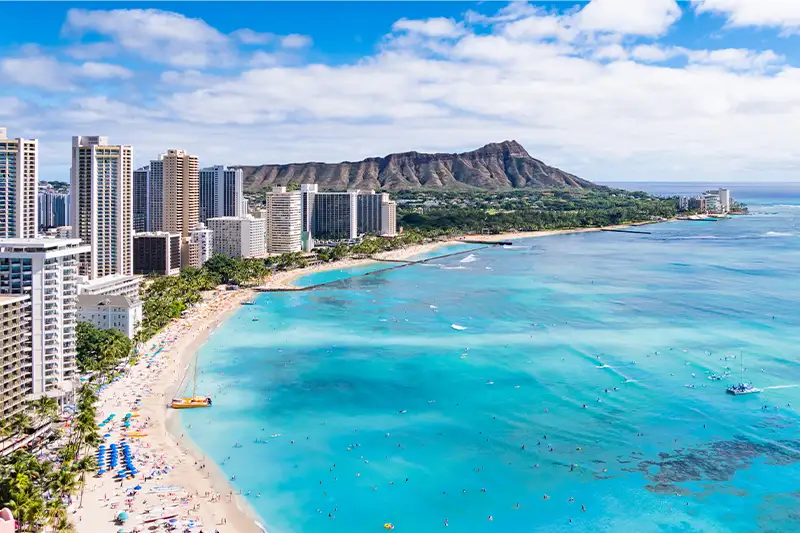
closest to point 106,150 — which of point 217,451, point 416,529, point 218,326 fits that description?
point 218,326

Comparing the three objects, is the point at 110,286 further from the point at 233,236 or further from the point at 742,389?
the point at 233,236

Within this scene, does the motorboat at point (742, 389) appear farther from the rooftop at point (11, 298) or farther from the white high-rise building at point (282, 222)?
the white high-rise building at point (282, 222)

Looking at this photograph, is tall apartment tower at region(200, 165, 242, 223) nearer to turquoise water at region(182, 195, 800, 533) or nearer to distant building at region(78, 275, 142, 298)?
turquoise water at region(182, 195, 800, 533)

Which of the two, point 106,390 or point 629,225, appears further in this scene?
point 629,225

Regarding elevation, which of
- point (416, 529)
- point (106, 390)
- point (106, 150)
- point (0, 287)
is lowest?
point (416, 529)

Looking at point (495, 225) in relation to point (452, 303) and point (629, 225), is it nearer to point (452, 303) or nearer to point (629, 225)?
point (629, 225)

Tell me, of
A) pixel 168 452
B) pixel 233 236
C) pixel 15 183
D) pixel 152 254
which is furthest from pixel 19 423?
pixel 233 236
